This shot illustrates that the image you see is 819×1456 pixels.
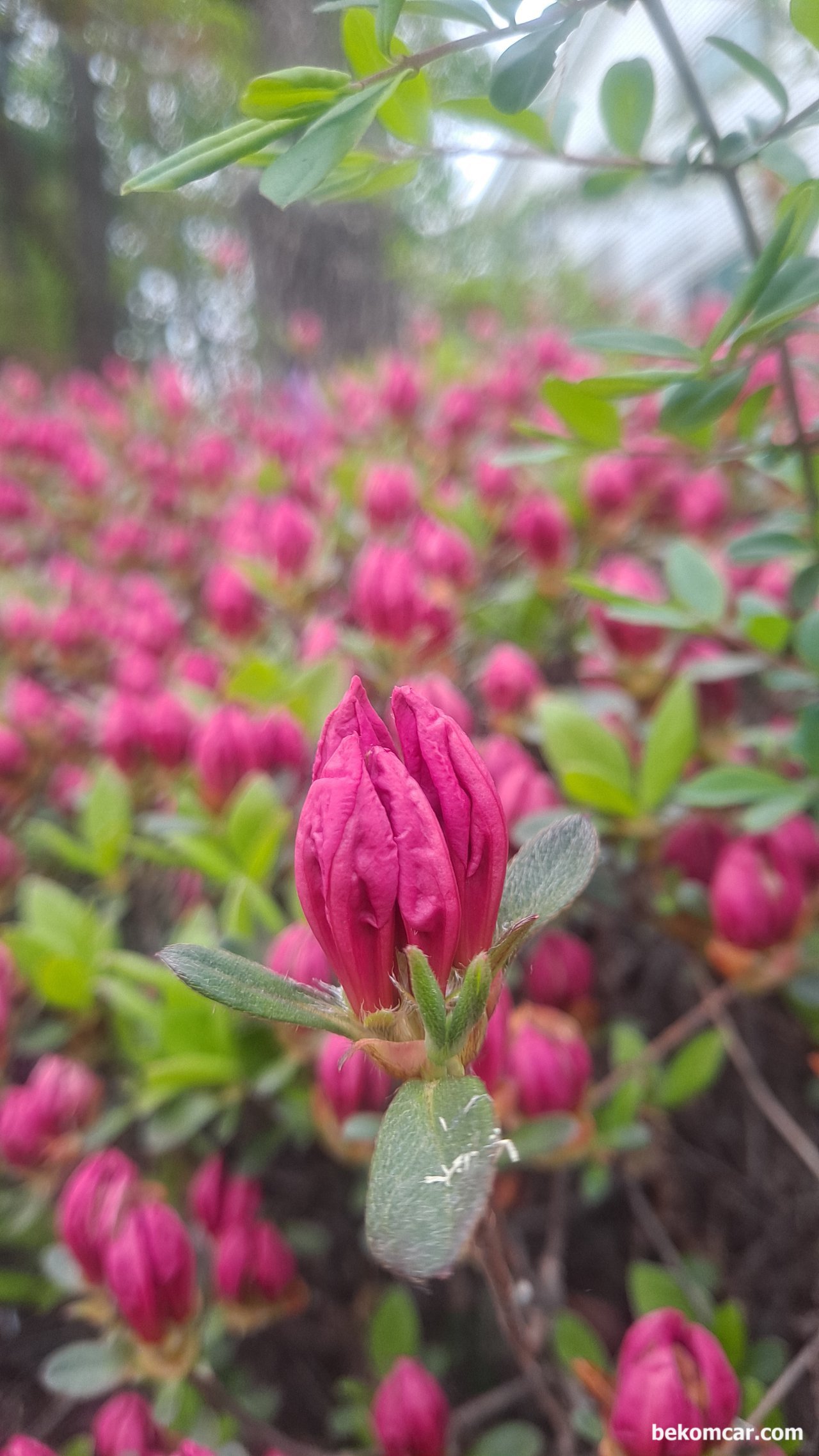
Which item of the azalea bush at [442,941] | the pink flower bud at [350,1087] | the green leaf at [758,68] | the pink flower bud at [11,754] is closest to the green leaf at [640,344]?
the azalea bush at [442,941]

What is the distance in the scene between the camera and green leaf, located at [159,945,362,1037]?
12.8 inches

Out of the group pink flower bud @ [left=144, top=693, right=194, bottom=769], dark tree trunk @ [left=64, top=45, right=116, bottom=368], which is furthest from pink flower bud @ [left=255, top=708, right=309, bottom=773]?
dark tree trunk @ [left=64, top=45, right=116, bottom=368]

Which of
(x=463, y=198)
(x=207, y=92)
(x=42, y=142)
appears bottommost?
(x=463, y=198)

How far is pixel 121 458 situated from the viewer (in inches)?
85.1

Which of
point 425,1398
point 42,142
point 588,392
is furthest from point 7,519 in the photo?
point 42,142

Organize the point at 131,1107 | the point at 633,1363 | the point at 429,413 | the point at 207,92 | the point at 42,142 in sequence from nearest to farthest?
the point at 633,1363 < the point at 131,1107 < the point at 429,413 < the point at 207,92 < the point at 42,142

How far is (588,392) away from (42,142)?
9.11 m

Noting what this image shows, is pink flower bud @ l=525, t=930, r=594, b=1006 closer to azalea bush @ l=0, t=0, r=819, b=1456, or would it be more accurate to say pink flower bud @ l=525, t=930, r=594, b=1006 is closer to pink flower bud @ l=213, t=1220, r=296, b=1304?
azalea bush @ l=0, t=0, r=819, b=1456

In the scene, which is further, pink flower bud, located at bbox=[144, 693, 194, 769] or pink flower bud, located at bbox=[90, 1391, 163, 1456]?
pink flower bud, located at bbox=[144, 693, 194, 769]

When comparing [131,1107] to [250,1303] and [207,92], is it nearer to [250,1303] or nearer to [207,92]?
[250,1303]

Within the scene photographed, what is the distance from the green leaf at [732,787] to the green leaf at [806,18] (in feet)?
1.48

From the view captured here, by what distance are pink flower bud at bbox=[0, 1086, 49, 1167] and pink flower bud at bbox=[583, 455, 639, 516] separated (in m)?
0.99

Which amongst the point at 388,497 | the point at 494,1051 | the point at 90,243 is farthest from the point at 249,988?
the point at 90,243

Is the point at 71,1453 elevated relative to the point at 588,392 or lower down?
lower down
